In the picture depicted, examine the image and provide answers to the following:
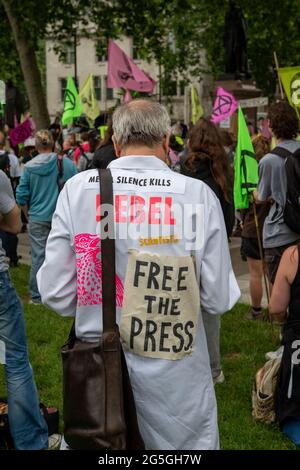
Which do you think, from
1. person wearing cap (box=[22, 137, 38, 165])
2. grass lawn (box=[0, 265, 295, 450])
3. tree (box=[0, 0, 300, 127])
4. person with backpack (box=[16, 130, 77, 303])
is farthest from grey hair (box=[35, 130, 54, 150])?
tree (box=[0, 0, 300, 127])

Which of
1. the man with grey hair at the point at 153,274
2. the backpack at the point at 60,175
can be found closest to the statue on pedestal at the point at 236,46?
the backpack at the point at 60,175

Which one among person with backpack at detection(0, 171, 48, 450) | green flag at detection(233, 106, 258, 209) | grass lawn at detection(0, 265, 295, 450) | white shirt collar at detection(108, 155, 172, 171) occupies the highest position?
white shirt collar at detection(108, 155, 172, 171)

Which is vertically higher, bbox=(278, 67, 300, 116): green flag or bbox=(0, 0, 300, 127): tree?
bbox=(0, 0, 300, 127): tree

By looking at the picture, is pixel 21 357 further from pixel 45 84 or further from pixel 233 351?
pixel 45 84

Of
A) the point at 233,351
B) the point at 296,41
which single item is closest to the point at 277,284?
the point at 233,351

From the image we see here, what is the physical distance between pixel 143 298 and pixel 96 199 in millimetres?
397

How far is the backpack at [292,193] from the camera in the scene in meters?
5.08

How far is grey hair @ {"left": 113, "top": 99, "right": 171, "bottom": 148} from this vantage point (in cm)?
267

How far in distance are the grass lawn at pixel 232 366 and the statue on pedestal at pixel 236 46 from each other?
13.8 meters

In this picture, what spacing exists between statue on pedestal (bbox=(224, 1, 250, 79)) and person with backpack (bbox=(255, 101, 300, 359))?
14.5m

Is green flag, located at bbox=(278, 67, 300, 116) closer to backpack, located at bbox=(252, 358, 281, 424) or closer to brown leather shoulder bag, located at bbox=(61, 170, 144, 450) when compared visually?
backpack, located at bbox=(252, 358, 281, 424)

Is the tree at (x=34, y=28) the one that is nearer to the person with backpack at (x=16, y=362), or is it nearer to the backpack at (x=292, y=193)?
the backpack at (x=292, y=193)
